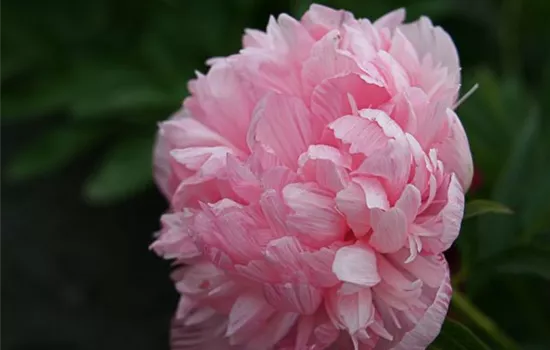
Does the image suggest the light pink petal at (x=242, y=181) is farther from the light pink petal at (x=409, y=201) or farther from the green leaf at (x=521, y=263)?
the green leaf at (x=521, y=263)

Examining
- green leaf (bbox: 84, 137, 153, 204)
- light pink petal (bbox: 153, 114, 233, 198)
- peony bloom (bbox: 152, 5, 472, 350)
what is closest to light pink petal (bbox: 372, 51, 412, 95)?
peony bloom (bbox: 152, 5, 472, 350)

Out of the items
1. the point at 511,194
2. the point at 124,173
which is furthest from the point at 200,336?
the point at 124,173

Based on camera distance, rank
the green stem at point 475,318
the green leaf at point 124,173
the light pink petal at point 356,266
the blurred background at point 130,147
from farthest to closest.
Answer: the green leaf at point 124,173
the blurred background at point 130,147
the green stem at point 475,318
the light pink petal at point 356,266

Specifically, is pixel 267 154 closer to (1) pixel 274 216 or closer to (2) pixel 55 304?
(1) pixel 274 216

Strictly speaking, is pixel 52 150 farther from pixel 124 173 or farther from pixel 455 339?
pixel 455 339

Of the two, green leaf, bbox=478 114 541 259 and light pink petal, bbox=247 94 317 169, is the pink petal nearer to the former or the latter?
light pink petal, bbox=247 94 317 169

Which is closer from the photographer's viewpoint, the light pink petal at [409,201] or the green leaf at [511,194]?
the light pink petal at [409,201]

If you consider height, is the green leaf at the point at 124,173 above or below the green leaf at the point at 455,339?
above

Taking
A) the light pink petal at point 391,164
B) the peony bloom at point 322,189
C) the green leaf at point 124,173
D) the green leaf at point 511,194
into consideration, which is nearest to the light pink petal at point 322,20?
the peony bloom at point 322,189
